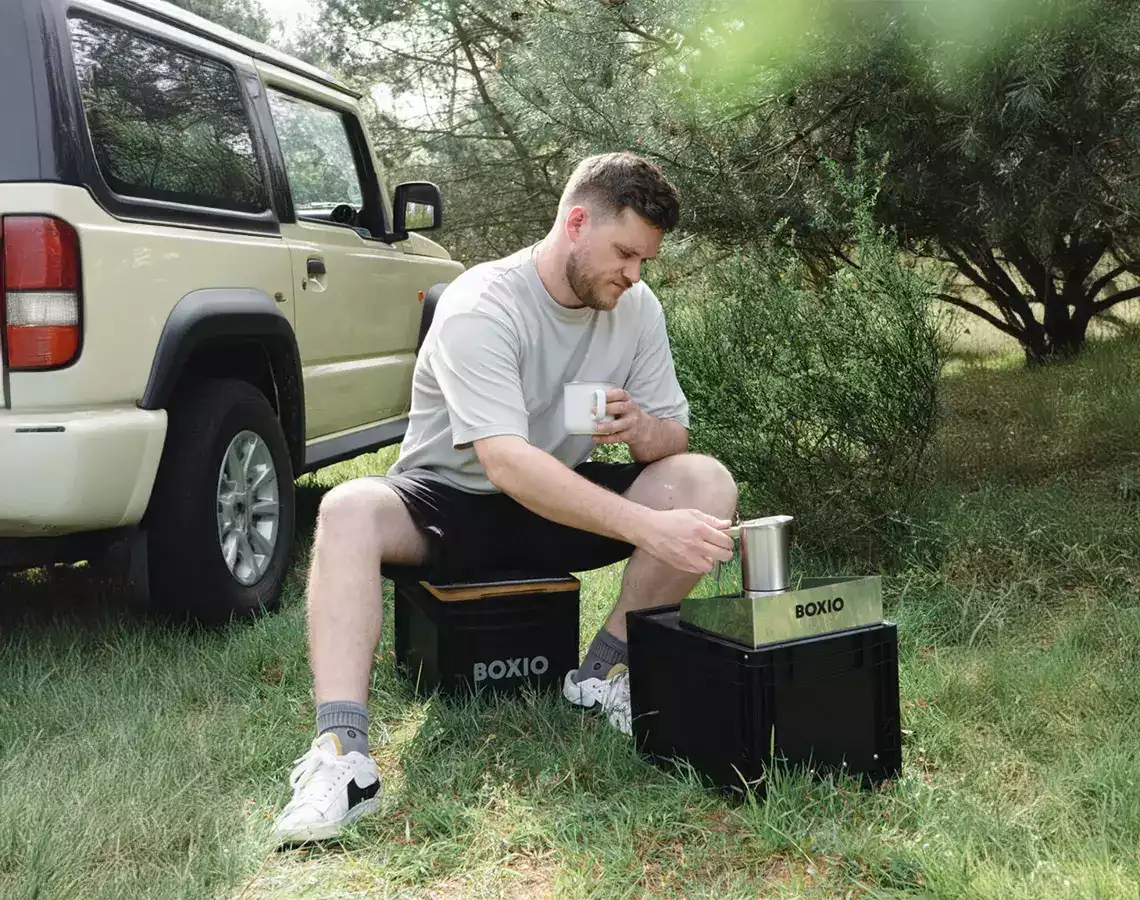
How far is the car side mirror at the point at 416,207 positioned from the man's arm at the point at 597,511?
242cm

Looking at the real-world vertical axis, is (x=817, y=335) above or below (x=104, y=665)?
above

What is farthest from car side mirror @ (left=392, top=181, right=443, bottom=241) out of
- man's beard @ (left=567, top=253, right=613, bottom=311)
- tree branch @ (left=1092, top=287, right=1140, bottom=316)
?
tree branch @ (left=1092, top=287, right=1140, bottom=316)

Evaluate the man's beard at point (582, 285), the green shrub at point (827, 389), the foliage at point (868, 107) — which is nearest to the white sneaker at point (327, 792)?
the man's beard at point (582, 285)

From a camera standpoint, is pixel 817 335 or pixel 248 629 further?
pixel 817 335

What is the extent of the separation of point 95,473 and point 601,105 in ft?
9.36

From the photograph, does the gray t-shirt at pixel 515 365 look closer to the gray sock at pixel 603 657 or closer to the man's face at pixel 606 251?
the man's face at pixel 606 251

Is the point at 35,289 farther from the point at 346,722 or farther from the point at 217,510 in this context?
the point at 346,722

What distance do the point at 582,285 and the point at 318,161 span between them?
2300mm

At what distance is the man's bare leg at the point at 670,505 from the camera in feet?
9.78

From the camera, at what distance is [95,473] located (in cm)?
299

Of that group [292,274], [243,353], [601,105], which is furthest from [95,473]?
[601,105]

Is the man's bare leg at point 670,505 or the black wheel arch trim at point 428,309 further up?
the black wheel arch trim at point 428,309

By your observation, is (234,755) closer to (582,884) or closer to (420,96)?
(582,884)

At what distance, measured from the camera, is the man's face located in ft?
9.36
